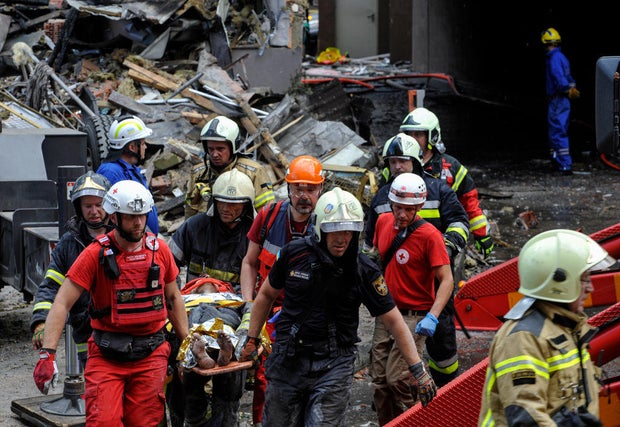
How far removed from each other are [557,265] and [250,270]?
3036 mm

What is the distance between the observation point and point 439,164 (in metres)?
7.43

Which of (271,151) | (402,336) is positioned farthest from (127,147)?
(271,151)

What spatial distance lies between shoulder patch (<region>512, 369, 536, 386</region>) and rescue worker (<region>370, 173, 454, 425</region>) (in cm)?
253

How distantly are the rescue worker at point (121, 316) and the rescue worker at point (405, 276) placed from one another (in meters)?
1.54

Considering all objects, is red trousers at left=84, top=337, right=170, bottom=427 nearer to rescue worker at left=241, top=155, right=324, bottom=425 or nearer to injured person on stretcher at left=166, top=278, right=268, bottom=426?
injured person on stretcher at left=166, top=278, right=268, bottom=426

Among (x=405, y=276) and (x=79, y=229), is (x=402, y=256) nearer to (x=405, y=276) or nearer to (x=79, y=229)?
(x=405, y=276)

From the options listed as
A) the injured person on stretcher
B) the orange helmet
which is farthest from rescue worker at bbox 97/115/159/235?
the orange helmet

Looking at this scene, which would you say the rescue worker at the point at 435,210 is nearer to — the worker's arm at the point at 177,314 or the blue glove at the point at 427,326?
the blue glove at the point at 427,326

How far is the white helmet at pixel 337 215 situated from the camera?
5.04 meters

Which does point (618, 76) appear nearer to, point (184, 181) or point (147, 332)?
point (147, 332)

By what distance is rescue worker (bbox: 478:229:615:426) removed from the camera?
3570mm

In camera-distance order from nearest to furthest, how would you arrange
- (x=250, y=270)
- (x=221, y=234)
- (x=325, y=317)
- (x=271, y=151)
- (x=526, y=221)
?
(x=325, y=317) → (x=250, y=270) → (x=221, y=234) → (x=526, y=221) → (x=271, y=151)

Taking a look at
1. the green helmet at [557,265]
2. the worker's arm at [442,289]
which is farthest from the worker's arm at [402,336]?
the green helmet at [557,265]

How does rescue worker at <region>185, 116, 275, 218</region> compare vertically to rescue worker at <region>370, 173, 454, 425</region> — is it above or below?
above
